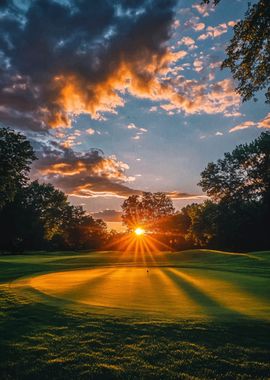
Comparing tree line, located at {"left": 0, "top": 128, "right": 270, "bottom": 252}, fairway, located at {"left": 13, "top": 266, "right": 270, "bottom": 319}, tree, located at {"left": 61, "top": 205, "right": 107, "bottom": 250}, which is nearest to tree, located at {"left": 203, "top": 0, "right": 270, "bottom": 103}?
fairway, located at {"left": 13, "top": 266, "right": 270, "bottom": 319}

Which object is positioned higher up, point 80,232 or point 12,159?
point 12,159

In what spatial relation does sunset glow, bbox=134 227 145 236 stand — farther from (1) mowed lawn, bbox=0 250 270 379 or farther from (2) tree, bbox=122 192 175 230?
(1) mowed lawn, bbox=0 250 270 379

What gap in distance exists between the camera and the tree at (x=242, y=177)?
70.9 m

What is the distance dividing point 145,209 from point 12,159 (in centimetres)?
11140

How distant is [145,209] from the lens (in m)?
140

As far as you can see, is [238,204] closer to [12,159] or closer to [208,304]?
[12,159]

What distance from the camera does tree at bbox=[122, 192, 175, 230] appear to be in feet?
456

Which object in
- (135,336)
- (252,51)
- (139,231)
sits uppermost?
(252,51)

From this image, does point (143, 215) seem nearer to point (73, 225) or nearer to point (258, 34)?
point (73, 225)

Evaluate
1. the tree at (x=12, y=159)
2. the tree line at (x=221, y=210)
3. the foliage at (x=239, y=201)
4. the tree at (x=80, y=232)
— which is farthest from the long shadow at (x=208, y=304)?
the tree at (x=80, y=232)

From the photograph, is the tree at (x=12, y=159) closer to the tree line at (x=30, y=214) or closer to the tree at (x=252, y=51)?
the tree line at (x=30, y=214)

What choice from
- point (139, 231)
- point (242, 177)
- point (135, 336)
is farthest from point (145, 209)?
point (135, 336)

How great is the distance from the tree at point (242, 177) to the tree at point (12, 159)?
5163cm

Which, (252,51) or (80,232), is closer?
(252,51)
